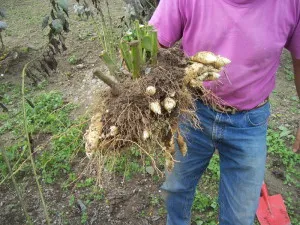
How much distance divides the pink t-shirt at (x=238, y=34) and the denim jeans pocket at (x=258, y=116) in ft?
0.12

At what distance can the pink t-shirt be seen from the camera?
1.33 meters

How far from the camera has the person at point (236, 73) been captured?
1333 millimetres

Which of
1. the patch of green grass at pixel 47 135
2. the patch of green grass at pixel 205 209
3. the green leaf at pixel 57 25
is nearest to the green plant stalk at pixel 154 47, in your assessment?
the green leaf at pixel 57 25

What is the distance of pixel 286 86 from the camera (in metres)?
3.35

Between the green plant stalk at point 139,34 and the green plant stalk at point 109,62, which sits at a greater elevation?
the green plant stalk at point 139,34

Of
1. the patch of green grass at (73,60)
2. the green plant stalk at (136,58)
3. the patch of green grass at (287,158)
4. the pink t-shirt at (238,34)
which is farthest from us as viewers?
the patch of green grass at (73,60)

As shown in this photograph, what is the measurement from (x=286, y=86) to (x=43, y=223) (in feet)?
8.29

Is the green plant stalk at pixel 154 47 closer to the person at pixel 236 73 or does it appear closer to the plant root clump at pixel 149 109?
the plant root clump at pixel 149 109

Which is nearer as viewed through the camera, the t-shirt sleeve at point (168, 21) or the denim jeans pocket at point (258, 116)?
the t-shirt sleeve at point (168, 21)

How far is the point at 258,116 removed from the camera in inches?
59.8

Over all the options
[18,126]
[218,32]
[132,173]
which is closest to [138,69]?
[218,32]

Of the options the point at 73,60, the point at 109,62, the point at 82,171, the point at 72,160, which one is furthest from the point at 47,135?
the point at 109,62

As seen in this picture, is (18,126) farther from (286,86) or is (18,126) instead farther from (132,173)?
(286,86)

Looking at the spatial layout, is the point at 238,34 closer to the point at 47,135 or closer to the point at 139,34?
the point at 139,34
